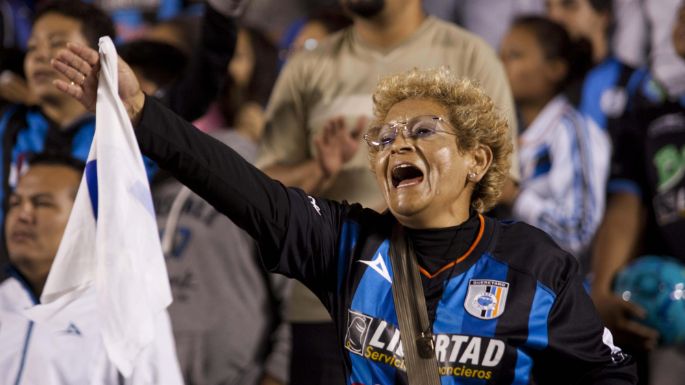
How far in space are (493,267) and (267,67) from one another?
2535 mm

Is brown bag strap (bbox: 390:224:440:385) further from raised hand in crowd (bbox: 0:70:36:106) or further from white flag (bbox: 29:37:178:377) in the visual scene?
raised hand in crowd (bbox: 0:70:36:106)

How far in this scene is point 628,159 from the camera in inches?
169

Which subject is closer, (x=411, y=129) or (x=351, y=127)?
(x=411, y=129)

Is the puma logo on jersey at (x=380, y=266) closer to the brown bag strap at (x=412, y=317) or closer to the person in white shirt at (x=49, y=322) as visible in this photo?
the brown bag strap at (x=412, y=317)

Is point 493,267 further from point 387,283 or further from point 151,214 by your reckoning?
point 151,214

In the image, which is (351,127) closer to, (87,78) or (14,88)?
(87,78)

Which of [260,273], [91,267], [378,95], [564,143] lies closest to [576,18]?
[564,143]

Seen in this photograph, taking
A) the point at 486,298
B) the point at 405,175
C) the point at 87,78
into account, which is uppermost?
the point at 87,78

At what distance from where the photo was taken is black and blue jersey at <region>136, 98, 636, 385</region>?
2172 millimetres

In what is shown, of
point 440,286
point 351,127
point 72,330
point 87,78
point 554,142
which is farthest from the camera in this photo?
point 554,142

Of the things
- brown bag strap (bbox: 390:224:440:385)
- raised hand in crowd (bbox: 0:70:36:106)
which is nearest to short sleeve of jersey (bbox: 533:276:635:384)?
brown bag strap (bbox: 390:224:440:385)

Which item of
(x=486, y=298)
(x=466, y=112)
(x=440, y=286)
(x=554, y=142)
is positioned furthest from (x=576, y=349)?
(x=554, y=142)

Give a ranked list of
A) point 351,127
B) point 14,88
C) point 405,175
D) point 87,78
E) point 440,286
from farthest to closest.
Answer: point 14,88 < point 351,127 < point 405,175 < point 440,286 < point 87,78

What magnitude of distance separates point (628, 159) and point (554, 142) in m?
0.33
